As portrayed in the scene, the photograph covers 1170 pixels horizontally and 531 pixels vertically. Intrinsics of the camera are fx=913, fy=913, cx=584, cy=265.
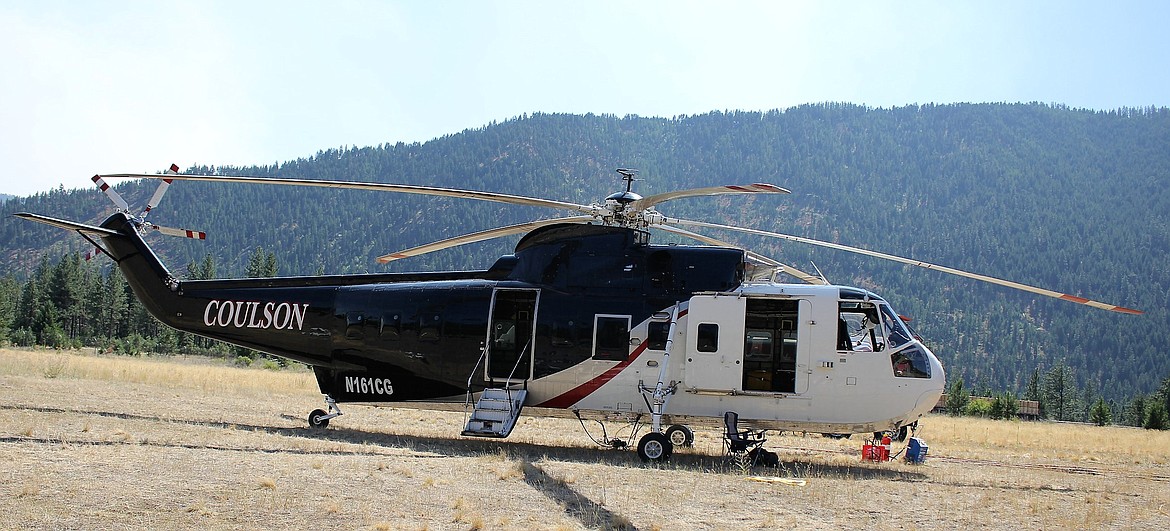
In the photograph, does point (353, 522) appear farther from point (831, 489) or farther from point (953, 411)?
point (953, 411)

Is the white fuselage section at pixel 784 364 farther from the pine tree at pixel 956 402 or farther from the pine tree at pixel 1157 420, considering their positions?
the pine tree at pixel 1157 420

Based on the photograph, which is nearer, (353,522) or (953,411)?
(353,522)

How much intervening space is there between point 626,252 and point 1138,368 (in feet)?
577

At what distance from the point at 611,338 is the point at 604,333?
14cm

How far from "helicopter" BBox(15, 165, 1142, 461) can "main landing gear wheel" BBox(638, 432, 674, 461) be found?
0.02 m

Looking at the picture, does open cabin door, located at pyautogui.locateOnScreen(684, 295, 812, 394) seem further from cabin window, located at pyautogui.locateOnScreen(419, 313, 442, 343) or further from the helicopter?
cabin window, located at pyautogui.locateOnScreen(419, 313, 442, 343)

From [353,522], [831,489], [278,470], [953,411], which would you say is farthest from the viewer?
[953,411]

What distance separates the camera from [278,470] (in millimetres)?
10297

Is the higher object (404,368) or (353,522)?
(404,368)

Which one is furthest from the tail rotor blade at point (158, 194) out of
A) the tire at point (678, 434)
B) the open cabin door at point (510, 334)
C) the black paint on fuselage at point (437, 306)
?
the tire at point (678, 434)

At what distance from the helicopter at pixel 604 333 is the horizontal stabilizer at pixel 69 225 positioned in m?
0.08

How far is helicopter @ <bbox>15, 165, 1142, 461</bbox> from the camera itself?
47.0 feet

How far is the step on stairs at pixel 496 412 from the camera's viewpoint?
1452 centimetres

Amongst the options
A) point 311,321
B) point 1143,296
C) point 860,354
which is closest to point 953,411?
point 860,354
